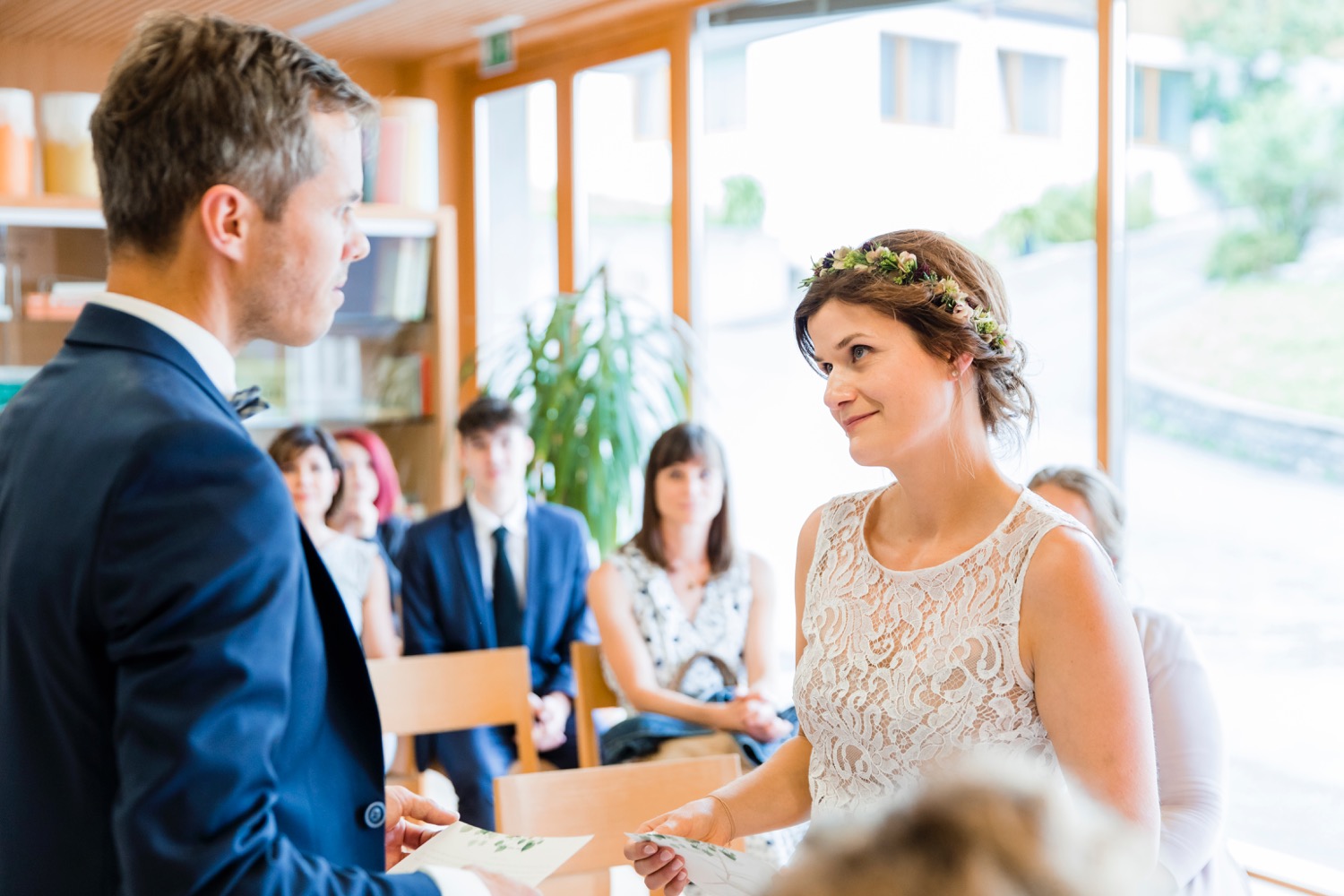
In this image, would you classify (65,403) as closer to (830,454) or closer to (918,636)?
(918,636)

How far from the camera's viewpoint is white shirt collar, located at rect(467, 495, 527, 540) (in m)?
3.99

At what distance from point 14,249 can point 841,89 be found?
3.07 m

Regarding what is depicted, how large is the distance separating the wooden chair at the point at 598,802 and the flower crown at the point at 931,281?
1.02 m

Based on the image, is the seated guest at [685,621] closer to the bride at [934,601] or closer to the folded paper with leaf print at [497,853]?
the bride at [934,601]

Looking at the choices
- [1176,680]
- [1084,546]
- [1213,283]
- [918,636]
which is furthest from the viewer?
[1213,283]

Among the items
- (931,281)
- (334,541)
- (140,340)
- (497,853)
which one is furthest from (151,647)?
(334,541)

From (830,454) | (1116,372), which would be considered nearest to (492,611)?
(830,454)

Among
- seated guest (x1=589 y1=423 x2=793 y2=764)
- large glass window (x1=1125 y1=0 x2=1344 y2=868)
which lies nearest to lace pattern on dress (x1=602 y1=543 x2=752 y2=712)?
seated guest (x1=589 y1=423 x2=793 y2=764)

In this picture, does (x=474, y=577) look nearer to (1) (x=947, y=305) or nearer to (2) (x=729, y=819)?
(2) (x=729, y=819)

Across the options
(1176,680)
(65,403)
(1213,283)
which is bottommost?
(1176,680)

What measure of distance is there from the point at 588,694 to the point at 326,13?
9.74 ft

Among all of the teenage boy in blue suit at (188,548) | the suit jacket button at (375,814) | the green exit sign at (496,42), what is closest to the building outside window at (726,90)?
the green exit sign at (496,42)

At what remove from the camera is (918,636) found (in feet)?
5.41

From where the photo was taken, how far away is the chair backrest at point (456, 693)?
10.3 ft
